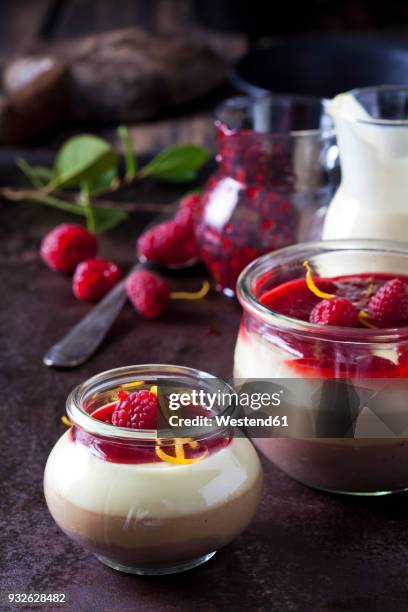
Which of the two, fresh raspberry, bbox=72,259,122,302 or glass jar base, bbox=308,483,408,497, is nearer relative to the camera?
glass jar base, bbox=308,483,408,497

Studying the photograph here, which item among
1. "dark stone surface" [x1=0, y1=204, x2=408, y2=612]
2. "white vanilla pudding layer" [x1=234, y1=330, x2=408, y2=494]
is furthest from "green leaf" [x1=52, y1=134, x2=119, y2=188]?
"white vanilla pudding layer" [x1=234, y1=330, x2=408, y2=494]

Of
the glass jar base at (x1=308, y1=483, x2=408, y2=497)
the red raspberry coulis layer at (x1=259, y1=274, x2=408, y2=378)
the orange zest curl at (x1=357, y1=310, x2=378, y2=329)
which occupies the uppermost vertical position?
the orange zest curl at (x1=357, y1=310, x2=378, y2=329)

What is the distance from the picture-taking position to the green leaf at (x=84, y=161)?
1.67 m

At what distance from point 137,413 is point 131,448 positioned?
4cm

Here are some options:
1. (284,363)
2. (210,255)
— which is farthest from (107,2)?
(284,363)

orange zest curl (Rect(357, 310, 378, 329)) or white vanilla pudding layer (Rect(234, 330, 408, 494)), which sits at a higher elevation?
orange zest curl (Rect(357, 310, 378, 329))

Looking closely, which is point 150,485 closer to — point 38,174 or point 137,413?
point 137,413

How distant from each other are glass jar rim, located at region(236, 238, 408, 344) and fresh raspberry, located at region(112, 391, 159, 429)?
0.15 metres

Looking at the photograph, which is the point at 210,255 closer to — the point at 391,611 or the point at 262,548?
the point at 262,548

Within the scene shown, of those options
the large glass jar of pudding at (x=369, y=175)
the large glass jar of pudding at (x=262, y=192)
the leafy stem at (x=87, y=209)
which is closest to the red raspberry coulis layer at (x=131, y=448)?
the large glass jar of pudding at (x=369, y=175)

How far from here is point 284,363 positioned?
923 mm

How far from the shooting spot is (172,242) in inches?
58.9

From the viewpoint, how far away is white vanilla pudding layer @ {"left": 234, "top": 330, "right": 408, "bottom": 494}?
90 cm

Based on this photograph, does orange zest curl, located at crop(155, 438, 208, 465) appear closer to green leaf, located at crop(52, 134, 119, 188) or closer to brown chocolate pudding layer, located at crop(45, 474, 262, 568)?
brown chocolate pudding layer, located at crop(45, 474, 262, 568)
